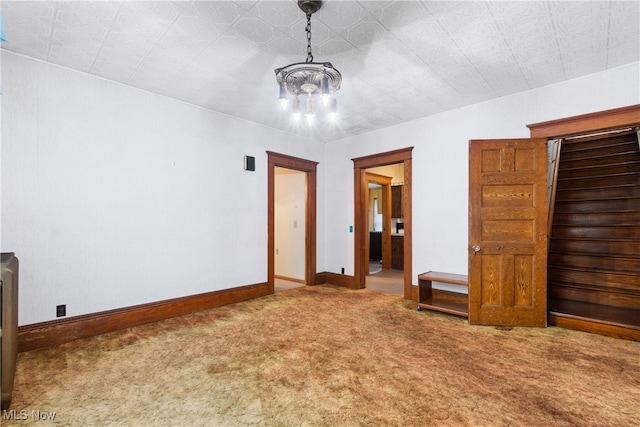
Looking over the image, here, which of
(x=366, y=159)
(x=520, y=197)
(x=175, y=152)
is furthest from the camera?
(x=366, y=159)

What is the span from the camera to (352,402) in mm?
2010

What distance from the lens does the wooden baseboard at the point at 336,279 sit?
5.50 metres

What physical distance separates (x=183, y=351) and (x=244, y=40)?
2.88m

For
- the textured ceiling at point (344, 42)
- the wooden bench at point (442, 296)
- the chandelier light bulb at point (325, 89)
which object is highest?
the textured ceiling at point (344, 42)

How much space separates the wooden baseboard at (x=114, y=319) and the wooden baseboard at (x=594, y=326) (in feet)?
13.4

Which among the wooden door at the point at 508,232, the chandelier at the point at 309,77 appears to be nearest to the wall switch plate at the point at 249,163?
the chandelier at the point at 309,77

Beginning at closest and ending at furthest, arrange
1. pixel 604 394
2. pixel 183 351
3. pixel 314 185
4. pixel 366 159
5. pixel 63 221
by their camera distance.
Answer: pixel 604 394 → pixel 183 351 → pixel 63 221 → pixel 366 159 → pixel 314 185

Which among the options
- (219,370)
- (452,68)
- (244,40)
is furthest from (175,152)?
(452,68)

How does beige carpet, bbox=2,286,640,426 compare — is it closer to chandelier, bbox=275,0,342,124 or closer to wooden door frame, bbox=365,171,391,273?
chandelier, bbox=275,0,342,124

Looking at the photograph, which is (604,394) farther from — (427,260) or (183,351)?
(183,351)

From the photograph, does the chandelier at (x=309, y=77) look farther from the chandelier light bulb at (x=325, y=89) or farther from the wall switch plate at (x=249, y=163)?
the wall switch plate at (x=249, y=163)
